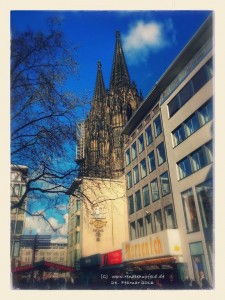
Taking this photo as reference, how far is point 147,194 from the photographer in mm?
11398

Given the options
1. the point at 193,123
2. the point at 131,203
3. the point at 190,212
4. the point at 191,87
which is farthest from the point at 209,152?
the point at 131,203

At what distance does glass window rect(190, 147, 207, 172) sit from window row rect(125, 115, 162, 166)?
258 centimetres

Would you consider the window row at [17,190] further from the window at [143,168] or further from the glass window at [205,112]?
the window at [143,168]

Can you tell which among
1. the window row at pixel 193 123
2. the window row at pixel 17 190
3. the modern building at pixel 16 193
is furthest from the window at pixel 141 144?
the window row at pixel 17 190

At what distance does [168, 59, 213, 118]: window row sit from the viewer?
8518mm

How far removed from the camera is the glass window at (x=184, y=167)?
9.96 m

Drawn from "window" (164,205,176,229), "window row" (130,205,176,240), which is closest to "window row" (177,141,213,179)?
"window" (164,205,176,229)

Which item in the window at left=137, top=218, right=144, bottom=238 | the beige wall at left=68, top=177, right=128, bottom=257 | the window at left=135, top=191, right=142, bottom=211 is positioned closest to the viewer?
the beige wall at left=68, top=177, right=128, bottom=257

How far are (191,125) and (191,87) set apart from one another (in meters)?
1.50

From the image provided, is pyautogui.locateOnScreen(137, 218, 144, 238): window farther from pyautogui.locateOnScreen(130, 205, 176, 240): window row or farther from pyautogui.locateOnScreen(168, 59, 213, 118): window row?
pyautogui.locateOnScreen(168, 59, 213, 118): window row

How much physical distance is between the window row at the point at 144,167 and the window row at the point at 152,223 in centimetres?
179

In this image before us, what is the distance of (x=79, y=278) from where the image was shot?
9320 mm
